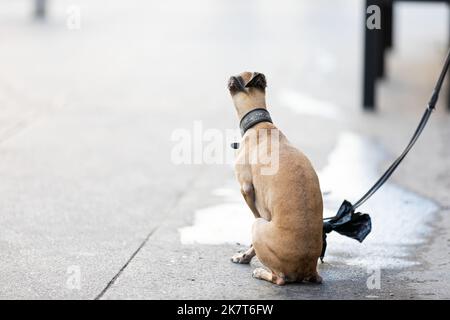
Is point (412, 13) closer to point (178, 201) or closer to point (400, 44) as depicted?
point (400, 44)

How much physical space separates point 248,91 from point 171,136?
3791 millimetres

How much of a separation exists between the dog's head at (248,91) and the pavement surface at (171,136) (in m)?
1.04

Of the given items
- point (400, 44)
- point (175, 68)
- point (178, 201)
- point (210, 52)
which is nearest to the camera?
point (178, 201)

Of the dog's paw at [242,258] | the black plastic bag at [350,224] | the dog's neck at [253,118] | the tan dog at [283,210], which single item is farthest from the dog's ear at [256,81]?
the dog's paw at [242,258]

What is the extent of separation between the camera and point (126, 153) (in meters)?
8.74

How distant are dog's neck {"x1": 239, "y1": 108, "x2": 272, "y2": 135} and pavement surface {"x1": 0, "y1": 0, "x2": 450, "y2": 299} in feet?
3.01

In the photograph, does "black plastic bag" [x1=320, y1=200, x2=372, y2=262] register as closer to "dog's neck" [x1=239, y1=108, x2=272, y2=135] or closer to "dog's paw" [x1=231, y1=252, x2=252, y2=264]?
"dog's paw" [x1=231, y1=252, x2=252, y2=264]

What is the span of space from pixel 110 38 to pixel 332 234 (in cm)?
887

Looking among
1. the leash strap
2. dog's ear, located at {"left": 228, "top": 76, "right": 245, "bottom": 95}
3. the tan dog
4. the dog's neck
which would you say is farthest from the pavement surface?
dog's ear, located at {"left": 228, "top": 76, "right": 245, "bottom": 95}

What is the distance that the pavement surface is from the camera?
5699 mm
